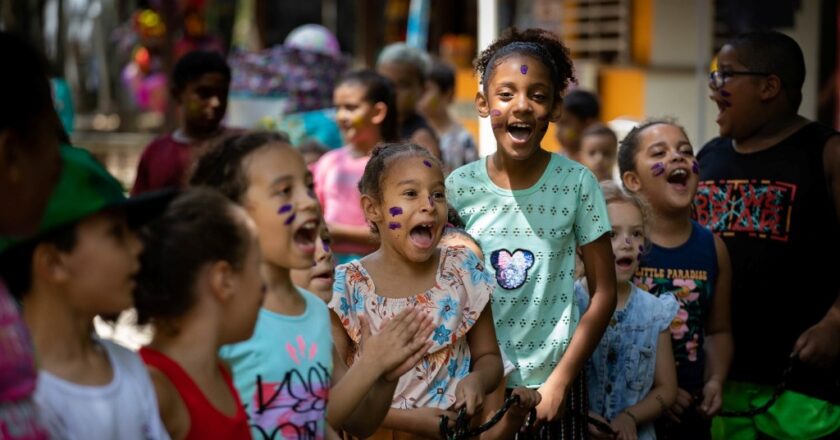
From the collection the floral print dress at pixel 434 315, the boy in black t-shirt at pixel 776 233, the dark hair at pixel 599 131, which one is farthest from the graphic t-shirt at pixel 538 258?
the dark hair at pixel 599 131

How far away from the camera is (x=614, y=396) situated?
472cm

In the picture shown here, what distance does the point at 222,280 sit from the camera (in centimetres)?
279

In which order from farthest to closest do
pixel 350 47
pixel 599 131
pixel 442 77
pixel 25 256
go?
1. pixel 350 47
2. pixel 442 77
3. pixel 599 131
4. pixel 25 256

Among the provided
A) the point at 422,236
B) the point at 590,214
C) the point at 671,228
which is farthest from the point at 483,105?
the point at 671,228

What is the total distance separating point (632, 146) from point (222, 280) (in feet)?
9.07

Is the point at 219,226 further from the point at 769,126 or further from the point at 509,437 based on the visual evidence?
the point at 769,126

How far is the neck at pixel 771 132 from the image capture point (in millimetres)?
5184

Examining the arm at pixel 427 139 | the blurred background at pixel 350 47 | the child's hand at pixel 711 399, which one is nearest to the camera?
the child's hand at pixel 711 399

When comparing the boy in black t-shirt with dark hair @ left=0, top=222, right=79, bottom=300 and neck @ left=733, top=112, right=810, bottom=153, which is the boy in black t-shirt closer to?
neck @ left=733, top=112, right=810, bottom=153

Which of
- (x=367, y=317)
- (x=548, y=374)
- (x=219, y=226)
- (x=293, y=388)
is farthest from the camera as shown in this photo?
(x=548, y=374)

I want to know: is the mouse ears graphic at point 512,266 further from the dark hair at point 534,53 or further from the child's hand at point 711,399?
the child's hand at point 711,399

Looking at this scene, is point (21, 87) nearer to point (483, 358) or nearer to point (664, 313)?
point (483, 358)

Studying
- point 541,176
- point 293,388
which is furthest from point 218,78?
point 293,388

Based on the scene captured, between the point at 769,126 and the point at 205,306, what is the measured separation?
10.3 feet
